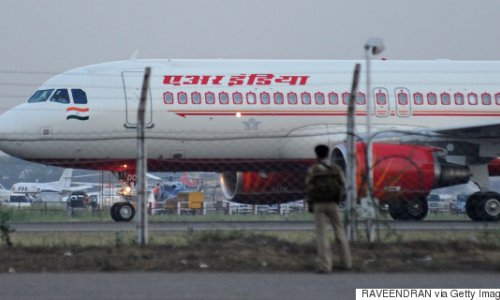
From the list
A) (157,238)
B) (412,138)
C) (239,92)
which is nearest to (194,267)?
(157,238)

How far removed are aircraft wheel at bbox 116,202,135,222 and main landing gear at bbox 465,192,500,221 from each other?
702 cm

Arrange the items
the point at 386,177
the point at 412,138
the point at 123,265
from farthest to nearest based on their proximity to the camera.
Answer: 1. the point at 412,138
2. the point at 386,177
3. the point at 123,265

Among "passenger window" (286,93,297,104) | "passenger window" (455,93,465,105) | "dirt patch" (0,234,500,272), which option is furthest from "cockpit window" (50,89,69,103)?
"dirt patch" (0,234,500,272)

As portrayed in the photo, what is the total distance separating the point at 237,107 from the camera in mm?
25500

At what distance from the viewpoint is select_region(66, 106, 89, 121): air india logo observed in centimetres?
2427

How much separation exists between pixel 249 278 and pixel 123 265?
5.21ft

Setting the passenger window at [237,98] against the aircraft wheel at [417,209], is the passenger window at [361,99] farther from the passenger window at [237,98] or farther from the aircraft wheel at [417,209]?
the passenger window at [237,98]

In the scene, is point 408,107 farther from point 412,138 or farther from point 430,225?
point 430,225

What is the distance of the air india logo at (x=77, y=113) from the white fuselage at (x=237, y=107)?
21 millimetres

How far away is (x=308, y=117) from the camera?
2586 cm

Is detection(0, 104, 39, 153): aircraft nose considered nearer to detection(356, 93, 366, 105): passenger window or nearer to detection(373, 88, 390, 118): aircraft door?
detection(356, 93, 366, 105): passenger window

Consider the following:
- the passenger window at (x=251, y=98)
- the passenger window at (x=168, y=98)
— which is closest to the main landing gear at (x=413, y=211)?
the passenger window at (x=251, y=98)

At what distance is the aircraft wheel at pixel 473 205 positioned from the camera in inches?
948

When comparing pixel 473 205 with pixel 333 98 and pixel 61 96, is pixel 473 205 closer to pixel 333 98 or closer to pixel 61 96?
pixel 333 98
